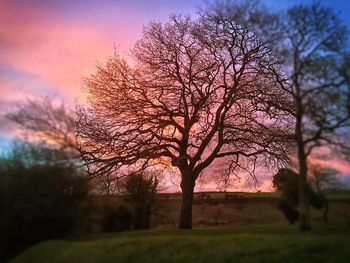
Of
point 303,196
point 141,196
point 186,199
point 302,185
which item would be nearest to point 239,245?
point 302,185

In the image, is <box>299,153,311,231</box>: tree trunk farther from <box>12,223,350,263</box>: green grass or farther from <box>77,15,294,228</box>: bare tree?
<box>77,15,294,228</box>: bare tree

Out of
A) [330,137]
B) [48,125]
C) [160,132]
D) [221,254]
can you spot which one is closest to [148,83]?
[160,132]

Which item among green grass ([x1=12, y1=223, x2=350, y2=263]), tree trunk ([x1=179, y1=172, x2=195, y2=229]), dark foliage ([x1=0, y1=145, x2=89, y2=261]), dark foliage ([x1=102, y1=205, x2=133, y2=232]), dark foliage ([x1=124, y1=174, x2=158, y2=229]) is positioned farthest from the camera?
dark foliage ([x1=124, y1=174, x2=158, y2=229])

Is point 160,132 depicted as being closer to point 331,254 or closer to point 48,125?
point 48,125

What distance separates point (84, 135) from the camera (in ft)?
106

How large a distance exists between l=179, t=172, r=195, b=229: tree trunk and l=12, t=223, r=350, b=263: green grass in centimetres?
1119

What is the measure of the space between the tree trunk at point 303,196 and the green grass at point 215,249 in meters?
0.40

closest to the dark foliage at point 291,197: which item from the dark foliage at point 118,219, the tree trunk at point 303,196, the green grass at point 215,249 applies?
the tree trunk at point 303,196

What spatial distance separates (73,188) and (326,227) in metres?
11.2

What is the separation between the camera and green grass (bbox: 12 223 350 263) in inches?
600

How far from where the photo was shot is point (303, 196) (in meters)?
19.9

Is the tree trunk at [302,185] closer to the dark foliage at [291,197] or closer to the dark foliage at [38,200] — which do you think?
the dark foliage at [291,197]

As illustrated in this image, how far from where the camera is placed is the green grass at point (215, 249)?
15.2 m

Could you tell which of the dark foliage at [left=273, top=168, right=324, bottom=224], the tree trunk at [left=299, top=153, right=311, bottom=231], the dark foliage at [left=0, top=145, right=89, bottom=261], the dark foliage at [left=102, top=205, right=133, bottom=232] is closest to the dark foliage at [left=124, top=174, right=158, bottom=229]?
the dark foliage at [left=102, top=205, right=133, bottom=232]
